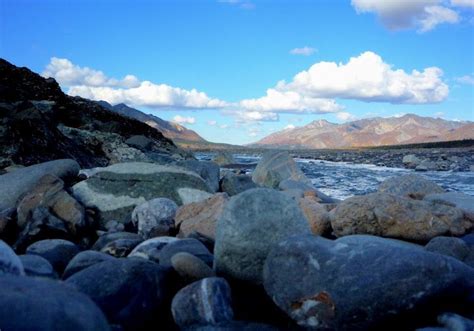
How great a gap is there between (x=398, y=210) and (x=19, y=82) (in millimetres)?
20011

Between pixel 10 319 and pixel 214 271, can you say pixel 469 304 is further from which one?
pixel 10 319

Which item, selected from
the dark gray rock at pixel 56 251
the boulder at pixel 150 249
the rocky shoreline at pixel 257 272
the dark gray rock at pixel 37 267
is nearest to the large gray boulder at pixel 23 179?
the rocky shoreline at pixel 257 272

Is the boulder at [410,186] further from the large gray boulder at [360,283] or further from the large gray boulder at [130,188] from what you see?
the large gray boulder at [360,283]

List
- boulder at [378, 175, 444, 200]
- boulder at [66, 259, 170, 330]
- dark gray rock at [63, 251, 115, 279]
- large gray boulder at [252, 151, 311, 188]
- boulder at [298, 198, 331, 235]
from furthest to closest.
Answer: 1. large gray boulder at [252, 151, 311, 188]
2. boulder at [378, 175, 444, 200]
3. boulder at [298, 198, 331, 235]
4. dark gray rock at [63, 251, 115, 279]
5. boulder at [66, 259, 170, 330]

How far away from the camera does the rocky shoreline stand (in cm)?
307

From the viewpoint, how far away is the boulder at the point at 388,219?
5434 millimetres

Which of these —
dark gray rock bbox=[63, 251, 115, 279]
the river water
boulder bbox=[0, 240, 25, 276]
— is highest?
boulder bbox=[0, 240, 25, 276]

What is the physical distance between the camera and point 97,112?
2445 centimetres

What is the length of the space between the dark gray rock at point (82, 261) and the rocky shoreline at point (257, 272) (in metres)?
0.01

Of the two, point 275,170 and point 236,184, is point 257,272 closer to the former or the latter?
point 236,184

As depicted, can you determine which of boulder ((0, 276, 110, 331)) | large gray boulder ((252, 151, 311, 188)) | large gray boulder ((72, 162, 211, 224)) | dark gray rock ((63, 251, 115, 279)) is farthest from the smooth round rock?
large gray boulder ((252, 151, 311, 188))

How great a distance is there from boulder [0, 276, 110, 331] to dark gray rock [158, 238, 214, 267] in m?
1.67

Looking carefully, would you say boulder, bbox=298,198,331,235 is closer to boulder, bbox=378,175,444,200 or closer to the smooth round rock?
the smooth round rock

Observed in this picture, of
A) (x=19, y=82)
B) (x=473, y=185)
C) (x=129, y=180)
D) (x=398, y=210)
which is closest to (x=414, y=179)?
(x=398, y=210)
